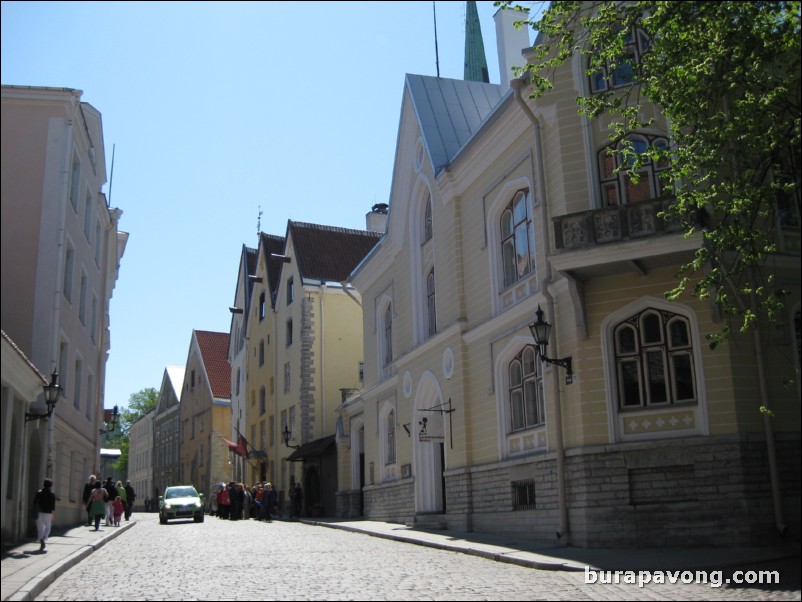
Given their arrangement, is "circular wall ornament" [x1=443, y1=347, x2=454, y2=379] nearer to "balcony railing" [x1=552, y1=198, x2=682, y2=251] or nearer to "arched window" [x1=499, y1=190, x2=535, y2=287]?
"arched window" [x1=499, y1=190, x2=535, y2=287]

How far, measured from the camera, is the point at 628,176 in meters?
17.3

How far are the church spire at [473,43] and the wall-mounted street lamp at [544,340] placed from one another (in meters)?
44.0

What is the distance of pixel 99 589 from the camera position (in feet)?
37.4

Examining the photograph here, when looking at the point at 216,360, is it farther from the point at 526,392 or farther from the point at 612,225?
the point at 612,225

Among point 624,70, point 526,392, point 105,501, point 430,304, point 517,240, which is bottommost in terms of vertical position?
point 105,501

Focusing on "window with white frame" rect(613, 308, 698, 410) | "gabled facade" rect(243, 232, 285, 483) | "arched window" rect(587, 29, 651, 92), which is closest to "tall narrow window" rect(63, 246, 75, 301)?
"arched window" rect(587, 29, 651, 92)

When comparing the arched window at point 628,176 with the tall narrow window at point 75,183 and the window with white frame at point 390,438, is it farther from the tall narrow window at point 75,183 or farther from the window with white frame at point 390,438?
the tall narrow window at point 75,183

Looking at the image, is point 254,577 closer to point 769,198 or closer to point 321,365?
point 769,198

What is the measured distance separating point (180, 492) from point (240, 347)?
2390cm

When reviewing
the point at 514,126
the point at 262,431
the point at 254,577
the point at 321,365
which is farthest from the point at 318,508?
the point at 254,577

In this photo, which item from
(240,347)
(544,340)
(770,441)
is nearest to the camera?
(770,441)

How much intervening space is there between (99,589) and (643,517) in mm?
9306

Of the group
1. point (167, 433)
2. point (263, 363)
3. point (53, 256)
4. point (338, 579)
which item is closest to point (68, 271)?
point (53, 256)

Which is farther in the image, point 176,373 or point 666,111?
point 176,373
